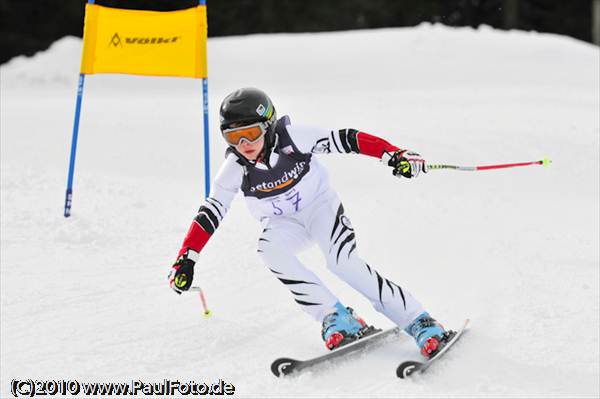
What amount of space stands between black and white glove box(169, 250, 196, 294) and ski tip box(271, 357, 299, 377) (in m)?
0.65

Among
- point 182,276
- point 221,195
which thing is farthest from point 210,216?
point 182,276

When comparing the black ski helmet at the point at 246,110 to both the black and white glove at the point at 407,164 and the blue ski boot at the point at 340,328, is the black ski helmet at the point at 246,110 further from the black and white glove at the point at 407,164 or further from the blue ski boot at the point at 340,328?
the blue ski boot at the point at 340,328

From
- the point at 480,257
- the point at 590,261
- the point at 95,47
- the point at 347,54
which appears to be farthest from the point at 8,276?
the point at 347,54

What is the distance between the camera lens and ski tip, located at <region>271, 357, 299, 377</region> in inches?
160

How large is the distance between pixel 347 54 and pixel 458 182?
7.05 metres

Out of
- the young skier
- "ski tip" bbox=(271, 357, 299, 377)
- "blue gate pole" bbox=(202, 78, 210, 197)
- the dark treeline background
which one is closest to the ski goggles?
the young skier

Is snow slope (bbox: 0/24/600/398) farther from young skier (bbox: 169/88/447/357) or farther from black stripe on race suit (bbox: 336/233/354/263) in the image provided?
black stripe on race suit (bbox: 336/233/354/263)

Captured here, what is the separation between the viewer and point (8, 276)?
559 cm

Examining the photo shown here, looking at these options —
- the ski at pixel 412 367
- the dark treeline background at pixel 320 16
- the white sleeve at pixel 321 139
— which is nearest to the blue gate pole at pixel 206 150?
the white sleeve at pixel 321 139

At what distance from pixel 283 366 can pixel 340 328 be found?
0.44m

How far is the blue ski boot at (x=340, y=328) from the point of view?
14.1ft

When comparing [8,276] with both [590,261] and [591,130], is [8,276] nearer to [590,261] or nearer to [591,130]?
[590,261]

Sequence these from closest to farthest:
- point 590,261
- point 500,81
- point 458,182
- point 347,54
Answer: point 590,261 < point 458,182 < point 500,81 < point 347,54

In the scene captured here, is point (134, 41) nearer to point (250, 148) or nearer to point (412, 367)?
point (250, 148)
